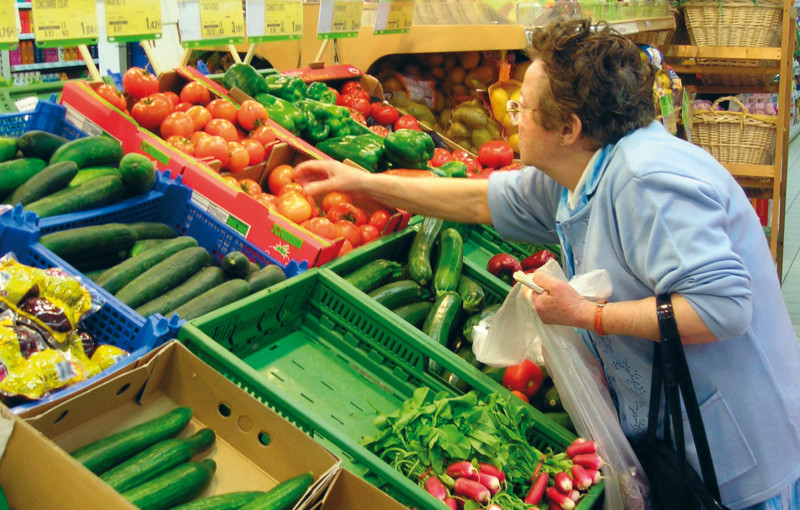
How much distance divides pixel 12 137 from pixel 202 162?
66cm

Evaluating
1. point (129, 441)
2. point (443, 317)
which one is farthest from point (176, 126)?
point (129, 441)

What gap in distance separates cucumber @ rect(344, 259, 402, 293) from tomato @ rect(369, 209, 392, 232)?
0.75 ft

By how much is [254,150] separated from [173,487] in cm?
187

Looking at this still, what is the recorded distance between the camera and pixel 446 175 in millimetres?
3643

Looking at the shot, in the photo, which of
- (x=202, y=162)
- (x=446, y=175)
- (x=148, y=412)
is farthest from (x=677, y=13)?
(x=148, y=412)

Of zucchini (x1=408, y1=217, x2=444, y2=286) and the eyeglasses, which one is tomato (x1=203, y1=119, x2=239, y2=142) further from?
the eyeglasses

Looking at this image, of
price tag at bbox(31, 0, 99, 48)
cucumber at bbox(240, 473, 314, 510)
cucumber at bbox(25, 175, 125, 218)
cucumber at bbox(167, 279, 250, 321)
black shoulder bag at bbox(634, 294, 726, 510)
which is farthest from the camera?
price tag at bbox(31, 0, 99, 48)

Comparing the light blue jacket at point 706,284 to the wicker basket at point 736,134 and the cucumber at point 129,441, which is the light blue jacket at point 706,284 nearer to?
the cucumber at point 129,441

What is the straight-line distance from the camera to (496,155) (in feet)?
14.3

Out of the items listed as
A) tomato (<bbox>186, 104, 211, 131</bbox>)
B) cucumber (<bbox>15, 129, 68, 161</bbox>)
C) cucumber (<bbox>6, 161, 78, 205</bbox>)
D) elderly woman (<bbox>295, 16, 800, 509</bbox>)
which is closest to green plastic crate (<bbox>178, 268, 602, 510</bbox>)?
elderly woman (<bbox>295, 16, 800, 509</bbox>)

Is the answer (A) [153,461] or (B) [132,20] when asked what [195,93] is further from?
(A) [153,461]

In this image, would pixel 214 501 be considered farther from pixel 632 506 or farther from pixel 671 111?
pixel 671 111

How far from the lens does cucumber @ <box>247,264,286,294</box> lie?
2447 mm

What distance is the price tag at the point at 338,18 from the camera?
3.84m
